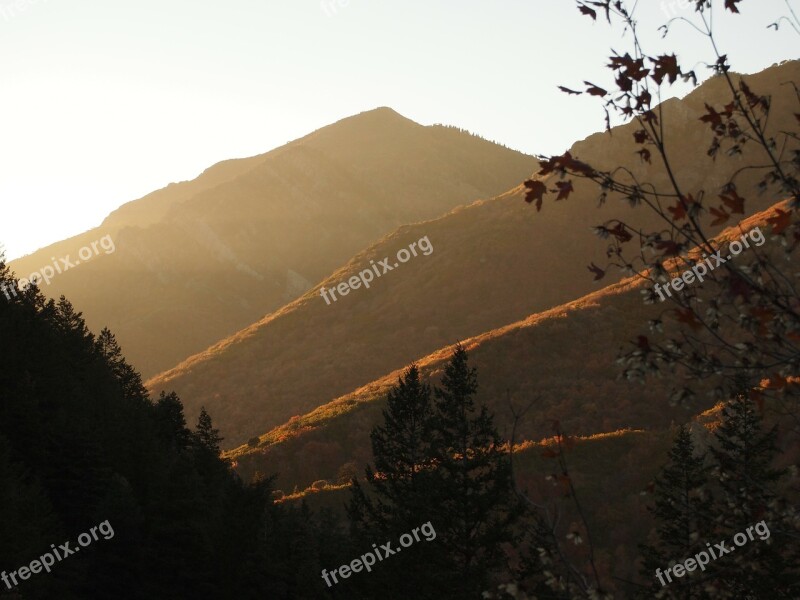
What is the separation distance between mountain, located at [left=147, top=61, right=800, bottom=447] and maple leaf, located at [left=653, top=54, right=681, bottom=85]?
3135 inches

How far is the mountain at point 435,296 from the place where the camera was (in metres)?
93.6

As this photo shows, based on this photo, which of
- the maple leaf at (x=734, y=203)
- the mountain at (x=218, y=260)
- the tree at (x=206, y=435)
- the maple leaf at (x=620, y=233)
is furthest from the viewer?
the mountain at (x=218, y=260)

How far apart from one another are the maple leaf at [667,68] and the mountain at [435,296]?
Result: 7962 cm

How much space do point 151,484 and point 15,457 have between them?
5.85 metres

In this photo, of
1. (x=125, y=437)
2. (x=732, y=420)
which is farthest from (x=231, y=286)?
(x=732, y=420)

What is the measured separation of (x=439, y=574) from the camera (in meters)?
22.6

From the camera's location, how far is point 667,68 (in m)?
6.67

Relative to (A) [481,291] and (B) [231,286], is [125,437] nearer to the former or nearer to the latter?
(A) [481,291]

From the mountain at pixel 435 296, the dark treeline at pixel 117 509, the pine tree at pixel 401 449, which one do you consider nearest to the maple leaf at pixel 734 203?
the dark treeline at pixel 117 509

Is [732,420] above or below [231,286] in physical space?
below

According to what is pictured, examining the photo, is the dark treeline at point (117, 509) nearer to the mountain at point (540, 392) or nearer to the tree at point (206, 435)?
the tree at point (206, 435)

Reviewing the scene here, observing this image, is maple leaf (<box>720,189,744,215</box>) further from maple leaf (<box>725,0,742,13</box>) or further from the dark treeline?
the dark treeline

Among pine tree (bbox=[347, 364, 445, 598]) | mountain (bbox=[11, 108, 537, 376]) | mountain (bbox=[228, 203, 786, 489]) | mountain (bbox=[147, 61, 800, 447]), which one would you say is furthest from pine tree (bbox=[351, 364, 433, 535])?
mountain (bbox=[11, 108, 537, 376])

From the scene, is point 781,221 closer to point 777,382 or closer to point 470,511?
point 777,382
